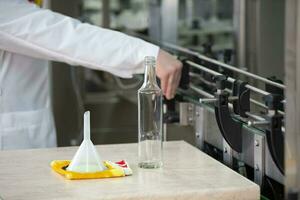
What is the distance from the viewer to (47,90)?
7.29 ft

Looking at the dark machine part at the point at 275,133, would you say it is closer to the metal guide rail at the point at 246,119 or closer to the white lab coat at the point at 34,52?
the metal guide rail at the point at 246,119

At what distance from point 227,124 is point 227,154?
115 millimetres

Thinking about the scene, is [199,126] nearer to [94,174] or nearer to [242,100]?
[242,100]

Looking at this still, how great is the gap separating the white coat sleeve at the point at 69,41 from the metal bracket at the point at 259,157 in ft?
1.41

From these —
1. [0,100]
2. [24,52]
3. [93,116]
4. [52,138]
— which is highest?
[24,52]

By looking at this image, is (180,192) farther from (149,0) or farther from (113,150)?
(149,0)

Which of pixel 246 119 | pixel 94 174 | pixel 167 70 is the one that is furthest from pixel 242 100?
pixel 94 174

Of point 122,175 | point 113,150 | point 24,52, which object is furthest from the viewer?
point 24,52

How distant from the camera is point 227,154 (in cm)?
171

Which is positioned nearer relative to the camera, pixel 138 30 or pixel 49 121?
pixel 49 121

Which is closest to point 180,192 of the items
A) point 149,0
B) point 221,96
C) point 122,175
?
point 122,175

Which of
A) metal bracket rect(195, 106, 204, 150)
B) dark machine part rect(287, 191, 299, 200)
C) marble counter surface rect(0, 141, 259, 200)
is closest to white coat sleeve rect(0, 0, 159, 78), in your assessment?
metal bracket rect(195, 106, 204, 150)

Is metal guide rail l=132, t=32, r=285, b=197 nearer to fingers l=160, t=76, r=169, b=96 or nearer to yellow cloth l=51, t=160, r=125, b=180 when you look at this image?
fingers l=160, t=76, r=169, b=96

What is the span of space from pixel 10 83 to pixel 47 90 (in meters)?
0.16
